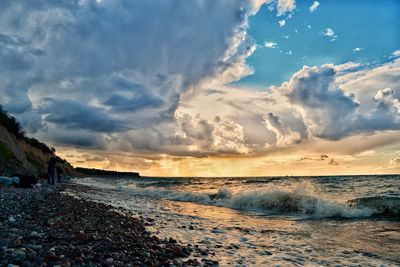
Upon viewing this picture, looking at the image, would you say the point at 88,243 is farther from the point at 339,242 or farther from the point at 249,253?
the point at 339,242

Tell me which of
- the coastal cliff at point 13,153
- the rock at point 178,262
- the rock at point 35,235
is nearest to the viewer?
the rock at point 178,262

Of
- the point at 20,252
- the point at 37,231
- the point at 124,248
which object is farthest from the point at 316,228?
the point at 20,252

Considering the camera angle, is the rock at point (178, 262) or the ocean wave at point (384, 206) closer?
the rock at point (178, 262)

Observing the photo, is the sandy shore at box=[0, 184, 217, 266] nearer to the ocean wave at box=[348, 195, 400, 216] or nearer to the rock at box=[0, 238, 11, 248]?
the rock at box=[0, 238, 11, 248]

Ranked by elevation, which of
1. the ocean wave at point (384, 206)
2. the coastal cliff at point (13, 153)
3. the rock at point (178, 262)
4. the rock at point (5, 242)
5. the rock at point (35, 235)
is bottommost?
the rock at point (178, 262)

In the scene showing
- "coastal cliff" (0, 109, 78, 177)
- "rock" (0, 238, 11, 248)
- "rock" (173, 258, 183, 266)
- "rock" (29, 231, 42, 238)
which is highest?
"coastal cliff" (0, 109, 78, 177)

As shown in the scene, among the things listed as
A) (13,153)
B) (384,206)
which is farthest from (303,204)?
(13,153)

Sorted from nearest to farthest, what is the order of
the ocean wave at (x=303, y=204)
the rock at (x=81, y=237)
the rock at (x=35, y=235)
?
the rock at (x=35, y=235) < the rock at (x=81, y=237) < the ocean wave at (x=303, y=204)

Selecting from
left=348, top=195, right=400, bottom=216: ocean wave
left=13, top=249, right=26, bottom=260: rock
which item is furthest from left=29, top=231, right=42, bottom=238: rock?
left=348, top=195, right=400, bottom=216: ocean wave

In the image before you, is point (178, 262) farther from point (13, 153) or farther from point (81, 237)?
point (13, 153)

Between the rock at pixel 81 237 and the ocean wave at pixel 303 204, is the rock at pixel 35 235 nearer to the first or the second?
the rock at pixel 81 237

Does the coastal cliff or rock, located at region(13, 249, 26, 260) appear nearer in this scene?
rock, located at region(13, 249, 26, 260)

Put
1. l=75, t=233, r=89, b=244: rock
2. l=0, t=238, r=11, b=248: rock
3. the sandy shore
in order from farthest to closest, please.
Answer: l=75, t=233, r=89, b=244: rock
l=0, t=238, r=11, b=248: rock
the sandy shore

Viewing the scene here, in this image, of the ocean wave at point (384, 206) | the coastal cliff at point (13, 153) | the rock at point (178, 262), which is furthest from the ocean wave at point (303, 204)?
the coastal cliff at point (13, 153)
